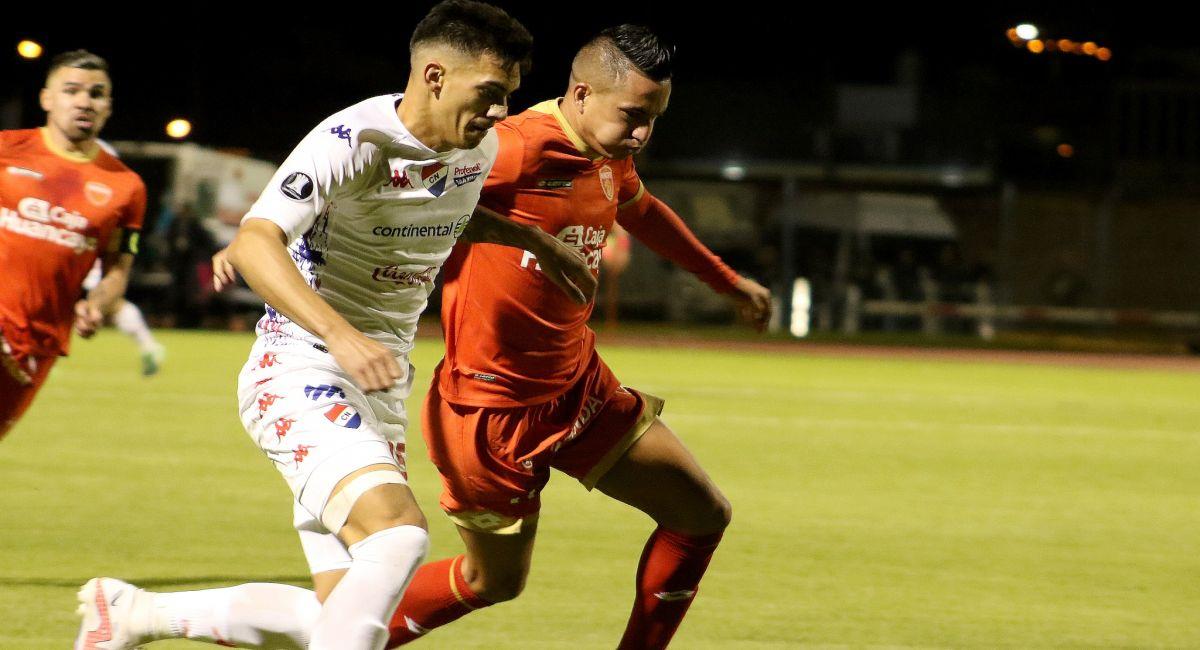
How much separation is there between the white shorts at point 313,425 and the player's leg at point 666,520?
2.97 feet

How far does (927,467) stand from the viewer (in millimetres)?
9586

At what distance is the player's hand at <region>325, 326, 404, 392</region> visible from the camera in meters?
2.88

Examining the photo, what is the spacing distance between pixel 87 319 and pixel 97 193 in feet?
2.11

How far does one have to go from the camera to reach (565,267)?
4.03 metres

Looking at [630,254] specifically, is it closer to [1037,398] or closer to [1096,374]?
[1096,374]

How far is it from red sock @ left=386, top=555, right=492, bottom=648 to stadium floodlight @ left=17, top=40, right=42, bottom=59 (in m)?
25.7

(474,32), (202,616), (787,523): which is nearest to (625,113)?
(474,32)

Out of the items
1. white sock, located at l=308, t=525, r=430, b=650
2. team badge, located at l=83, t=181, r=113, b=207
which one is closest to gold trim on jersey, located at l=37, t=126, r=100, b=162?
team badge, located at l=83, t=181, r=113, b=207

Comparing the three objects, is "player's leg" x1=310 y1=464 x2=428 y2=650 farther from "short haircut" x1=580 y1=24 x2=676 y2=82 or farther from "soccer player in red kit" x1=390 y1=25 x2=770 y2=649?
"short haircut" x1=580 y1=24 x2=676 y2=82

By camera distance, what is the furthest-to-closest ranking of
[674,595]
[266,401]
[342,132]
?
[674,595] → [266,401] → [342,132]

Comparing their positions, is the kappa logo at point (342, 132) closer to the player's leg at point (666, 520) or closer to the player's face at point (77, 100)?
the player's leg at point (666, 520)

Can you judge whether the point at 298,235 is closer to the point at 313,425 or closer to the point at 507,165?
the point at 313,425

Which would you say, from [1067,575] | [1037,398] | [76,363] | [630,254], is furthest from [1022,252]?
[1067,575]

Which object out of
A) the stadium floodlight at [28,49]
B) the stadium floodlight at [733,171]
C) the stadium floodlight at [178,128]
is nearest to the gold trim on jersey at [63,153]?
the stadium floodlight at [28,49]
